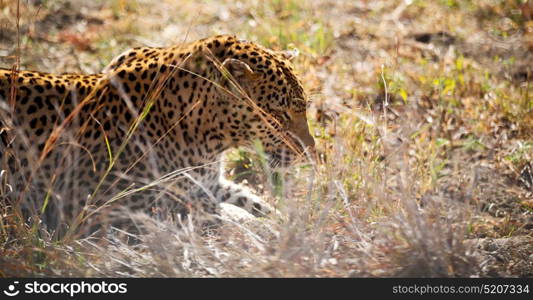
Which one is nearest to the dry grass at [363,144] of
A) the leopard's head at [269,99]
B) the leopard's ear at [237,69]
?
the leopard's head at [269,99]

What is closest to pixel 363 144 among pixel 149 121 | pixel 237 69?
pixel 237 69

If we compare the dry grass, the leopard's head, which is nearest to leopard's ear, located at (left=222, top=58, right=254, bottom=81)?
the leopard's head

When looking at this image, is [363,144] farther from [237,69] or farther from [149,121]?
[149,121]

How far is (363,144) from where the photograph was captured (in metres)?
7.02

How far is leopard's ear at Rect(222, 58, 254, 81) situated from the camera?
5645mm

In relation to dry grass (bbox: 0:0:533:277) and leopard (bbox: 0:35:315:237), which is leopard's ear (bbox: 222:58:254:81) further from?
dry grass (bbox: 0:0:533:277)

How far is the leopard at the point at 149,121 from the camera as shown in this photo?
223 inches

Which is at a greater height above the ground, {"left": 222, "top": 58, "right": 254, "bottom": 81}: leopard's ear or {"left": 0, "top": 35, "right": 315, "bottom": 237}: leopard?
{"left": 222, "top": 58, "right": 254, "bottom": 81}: leopard's ear

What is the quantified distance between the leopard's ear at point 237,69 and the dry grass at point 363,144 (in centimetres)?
40

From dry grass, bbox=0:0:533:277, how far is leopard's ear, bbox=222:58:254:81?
15.8 inches

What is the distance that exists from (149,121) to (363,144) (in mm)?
2035

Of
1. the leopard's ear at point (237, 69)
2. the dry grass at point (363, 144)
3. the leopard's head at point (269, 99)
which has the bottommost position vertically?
the dry grass at point (363, 144)

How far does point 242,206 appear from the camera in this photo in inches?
262

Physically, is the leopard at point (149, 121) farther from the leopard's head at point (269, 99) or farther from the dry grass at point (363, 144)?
the dry grass at point (363, 144)
